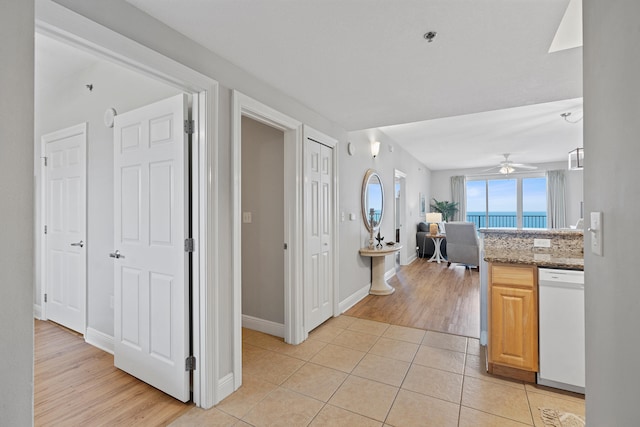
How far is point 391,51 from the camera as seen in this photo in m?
1.97

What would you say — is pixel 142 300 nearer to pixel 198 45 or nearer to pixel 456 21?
pixel 198 45

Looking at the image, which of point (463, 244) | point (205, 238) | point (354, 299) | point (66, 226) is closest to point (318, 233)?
point (354, 299)

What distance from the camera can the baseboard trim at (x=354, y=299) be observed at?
366 cm

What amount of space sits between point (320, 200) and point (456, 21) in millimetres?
1955

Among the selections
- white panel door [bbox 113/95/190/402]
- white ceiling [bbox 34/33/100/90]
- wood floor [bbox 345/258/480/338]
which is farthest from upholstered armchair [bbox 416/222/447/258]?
white ceiling [bbox 34/33/100/90]

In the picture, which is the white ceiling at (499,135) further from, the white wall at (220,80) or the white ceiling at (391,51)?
the white wall at (220,80)

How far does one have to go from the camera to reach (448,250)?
6.19m

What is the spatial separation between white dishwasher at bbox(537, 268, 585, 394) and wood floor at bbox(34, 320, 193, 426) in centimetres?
246

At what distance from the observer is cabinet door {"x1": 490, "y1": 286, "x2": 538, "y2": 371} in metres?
2.11

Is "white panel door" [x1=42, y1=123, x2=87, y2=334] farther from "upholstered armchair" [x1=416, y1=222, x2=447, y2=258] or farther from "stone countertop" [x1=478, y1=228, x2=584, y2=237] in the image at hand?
"upholstered armchair" [x1=416, y1=222, x2=447, y2=258]

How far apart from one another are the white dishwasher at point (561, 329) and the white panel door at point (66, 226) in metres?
3.87

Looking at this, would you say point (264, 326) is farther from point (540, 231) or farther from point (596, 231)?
point (596, 231)

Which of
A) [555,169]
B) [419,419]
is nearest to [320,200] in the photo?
Answer: [419,419]

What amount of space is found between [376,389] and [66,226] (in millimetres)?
3310
